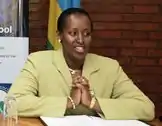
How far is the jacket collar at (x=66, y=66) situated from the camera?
222 centimetres

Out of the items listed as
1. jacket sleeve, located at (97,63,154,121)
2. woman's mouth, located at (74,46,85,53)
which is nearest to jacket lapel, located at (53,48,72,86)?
woman's mouth, located at (74,46,85,53)

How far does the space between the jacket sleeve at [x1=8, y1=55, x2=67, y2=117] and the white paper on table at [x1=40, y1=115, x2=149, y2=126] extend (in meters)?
0.06

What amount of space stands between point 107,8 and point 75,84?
1540mm

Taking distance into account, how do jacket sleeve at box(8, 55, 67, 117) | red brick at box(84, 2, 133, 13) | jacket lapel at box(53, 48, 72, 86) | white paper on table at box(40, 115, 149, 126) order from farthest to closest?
red brick at box(84, 2, 133, 13), jacket lapel at box(53, 48, 72, 86), jacket sleeve at box(8, 55, 67, 117), white paper on table at box(40, 115, 149, 126)

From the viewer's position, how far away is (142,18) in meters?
3.58

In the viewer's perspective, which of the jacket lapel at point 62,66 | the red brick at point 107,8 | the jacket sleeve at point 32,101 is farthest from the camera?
the red brick at point 107,8

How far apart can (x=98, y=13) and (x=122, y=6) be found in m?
0.23

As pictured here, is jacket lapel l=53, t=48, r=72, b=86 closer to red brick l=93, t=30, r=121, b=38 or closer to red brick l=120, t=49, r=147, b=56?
red brick l=93, t=30, r=121, b=38

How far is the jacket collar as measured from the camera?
222cm

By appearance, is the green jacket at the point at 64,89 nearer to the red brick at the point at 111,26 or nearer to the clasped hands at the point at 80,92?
the clasped hands at the point at 80,92

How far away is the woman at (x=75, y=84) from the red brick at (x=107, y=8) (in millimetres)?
1196

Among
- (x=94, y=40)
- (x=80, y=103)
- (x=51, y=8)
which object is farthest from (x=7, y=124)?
(x=94, y=40)

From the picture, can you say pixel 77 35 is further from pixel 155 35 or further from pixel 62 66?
pixel 155 35

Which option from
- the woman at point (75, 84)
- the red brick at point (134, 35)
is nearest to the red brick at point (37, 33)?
the red brick at point (134, 35)
